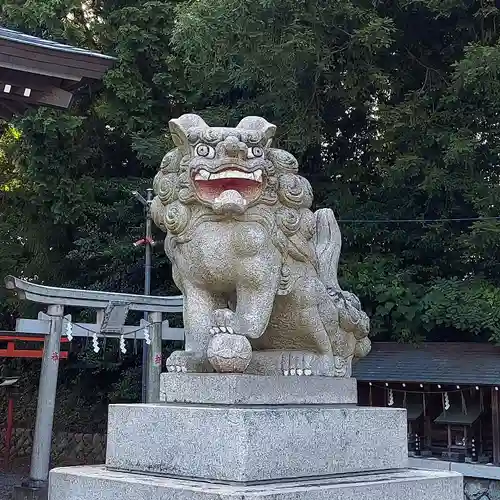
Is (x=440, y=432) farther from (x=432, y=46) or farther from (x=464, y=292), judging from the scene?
(x=432, y=46)

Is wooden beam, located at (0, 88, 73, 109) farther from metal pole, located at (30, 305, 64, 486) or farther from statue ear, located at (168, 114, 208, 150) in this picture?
metal pole, located at (30, 305, 64, 486)

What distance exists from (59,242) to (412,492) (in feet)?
33.5

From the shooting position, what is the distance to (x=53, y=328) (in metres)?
8.23

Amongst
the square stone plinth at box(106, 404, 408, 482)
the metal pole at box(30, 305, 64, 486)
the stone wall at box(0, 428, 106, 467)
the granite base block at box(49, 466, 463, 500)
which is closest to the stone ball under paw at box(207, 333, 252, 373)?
the square stone plinth at box(106, 404, 408, 482)

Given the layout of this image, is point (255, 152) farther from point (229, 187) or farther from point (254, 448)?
point (254, 448)

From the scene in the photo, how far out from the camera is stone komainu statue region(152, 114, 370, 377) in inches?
132

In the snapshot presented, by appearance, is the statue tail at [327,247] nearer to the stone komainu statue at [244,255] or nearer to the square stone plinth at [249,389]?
the stone komainu statue at [244,255]

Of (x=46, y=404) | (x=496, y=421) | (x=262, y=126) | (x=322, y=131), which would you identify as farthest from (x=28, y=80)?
(x=496, y=421)

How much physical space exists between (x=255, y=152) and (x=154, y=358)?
19.0 feet

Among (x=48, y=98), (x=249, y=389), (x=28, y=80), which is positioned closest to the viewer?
(x=249, y=389)

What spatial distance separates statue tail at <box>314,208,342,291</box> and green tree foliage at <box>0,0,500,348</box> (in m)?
5.38

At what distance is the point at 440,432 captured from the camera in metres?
9.16

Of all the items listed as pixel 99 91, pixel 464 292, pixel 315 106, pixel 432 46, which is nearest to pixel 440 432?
pixel 464 292

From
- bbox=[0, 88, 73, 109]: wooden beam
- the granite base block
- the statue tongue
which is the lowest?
the granite base block
